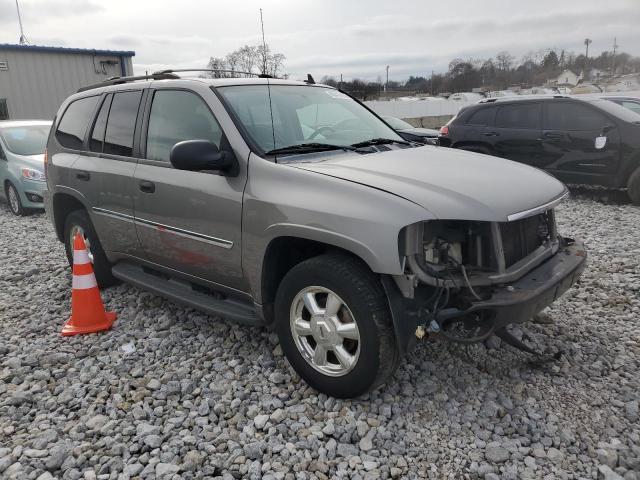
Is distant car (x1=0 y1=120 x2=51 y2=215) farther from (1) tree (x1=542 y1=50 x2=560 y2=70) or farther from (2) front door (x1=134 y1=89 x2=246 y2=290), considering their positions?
(1) tree (x1=542 y1=50 x2=560 y2=70)

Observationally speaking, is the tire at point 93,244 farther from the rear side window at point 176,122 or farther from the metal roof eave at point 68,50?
the metal roof eave at point 68,50

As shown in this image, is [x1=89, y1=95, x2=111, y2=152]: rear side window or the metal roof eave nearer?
[x1=89, y1=95, x2=111, y2=152]: rear side window

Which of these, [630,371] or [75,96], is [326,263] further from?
[75,96]

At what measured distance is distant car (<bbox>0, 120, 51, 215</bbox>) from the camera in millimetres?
8711

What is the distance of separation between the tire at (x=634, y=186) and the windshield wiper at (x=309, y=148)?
605 cm

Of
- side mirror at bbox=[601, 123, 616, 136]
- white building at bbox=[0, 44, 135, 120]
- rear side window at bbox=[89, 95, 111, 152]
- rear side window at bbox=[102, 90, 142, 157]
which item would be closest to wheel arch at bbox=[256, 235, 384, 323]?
rear side window at bbox=[102, 90, 142, 157]

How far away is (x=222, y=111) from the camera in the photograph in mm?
3355

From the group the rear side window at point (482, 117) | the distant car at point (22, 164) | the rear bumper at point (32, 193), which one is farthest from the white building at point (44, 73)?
the rear side window at point (482, 117)

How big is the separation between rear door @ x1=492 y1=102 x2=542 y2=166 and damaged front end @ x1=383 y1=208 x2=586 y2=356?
6.27m

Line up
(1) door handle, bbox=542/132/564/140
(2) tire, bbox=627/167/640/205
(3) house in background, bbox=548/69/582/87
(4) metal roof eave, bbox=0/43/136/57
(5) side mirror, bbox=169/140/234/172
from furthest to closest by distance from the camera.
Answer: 1. (3) house in background, bbox=548/69/582/87
2. (4) metal roof eave, bbox=0/43/136/57
3. (1) door handle, bbox=542/132/564/140
4. (2) tire, bbox=627/167/640/205
5. (5) side mirror, bbox=169/140/234/172

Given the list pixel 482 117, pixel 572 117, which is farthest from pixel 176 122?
pixel 482 117

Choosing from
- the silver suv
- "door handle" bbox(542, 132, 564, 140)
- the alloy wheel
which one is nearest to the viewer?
the silver suv

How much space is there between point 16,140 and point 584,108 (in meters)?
9.69

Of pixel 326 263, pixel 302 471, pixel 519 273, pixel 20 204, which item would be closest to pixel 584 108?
pixel 519 273
